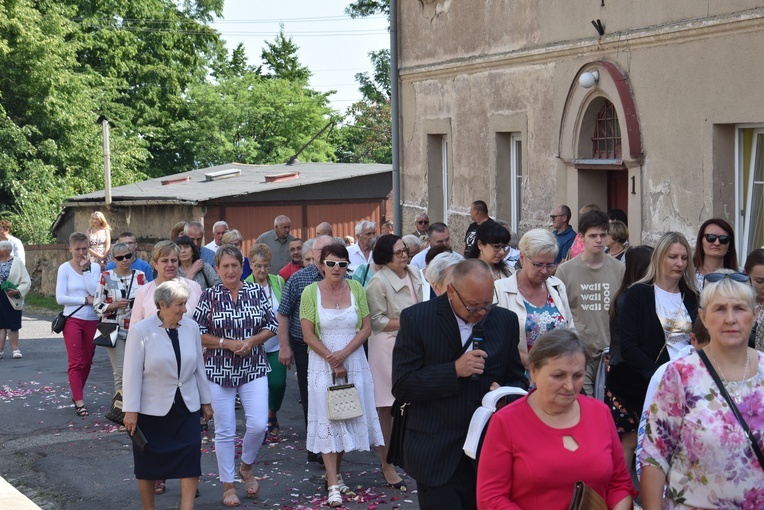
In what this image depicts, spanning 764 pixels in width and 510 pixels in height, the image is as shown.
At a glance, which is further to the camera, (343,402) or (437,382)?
(343,402)

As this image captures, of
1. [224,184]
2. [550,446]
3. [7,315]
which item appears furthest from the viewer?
[224,184]

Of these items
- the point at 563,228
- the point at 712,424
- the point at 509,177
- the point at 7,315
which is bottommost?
the point at 7,315

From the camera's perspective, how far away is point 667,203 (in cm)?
1155

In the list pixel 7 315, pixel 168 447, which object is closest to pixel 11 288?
pixel 7 315

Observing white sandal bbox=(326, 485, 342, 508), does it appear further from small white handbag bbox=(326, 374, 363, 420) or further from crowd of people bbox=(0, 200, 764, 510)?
small white handbag bbox=(326, 374, 363, 420)

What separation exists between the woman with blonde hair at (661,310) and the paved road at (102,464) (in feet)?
7.26

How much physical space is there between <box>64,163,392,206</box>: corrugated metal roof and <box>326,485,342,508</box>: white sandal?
17.9 m

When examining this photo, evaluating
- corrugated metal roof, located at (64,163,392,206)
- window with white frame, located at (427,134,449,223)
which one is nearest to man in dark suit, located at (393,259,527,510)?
window with white frame, located at (427,134,449,223)

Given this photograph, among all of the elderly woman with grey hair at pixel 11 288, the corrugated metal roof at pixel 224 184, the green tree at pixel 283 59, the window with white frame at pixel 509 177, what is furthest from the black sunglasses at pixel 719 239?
the green tree at pixel 283 59

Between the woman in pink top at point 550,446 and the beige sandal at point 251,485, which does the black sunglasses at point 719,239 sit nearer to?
the woman in pink top at point 550,446

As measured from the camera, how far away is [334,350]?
27.3 ft

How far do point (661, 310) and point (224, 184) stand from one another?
75.1ft

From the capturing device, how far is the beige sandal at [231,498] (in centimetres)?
816

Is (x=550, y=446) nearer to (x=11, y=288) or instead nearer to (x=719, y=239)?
(x=719, y=239)
